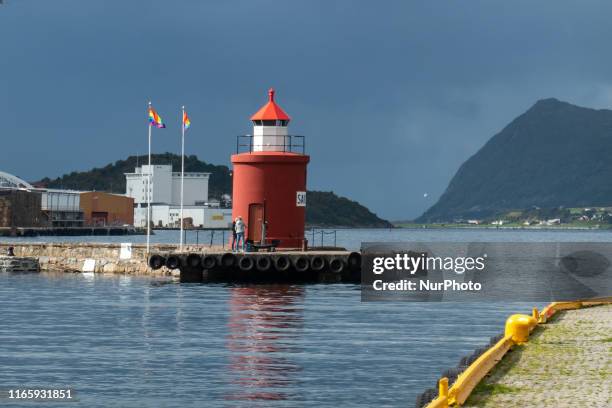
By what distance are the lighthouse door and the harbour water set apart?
4007 millimetres

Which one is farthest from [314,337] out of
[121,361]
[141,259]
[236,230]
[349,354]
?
[141,259]

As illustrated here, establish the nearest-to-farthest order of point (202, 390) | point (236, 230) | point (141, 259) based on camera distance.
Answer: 1. point (202, 390)
2. point (236, 230)
3. point (141, 259)

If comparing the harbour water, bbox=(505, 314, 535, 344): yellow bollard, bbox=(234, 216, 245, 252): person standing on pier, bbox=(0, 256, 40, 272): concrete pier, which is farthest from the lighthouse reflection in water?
bbox=(0, 256, 40, 272): concrete pier

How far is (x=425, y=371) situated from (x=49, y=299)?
25337mm

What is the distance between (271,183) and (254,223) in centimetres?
207

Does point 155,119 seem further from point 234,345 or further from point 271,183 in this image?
point 234,345

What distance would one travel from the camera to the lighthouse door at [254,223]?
5322 cm

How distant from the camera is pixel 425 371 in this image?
24469mm

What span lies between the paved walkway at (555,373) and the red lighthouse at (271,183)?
87.6ft

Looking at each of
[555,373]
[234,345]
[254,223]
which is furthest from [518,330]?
[254,223]

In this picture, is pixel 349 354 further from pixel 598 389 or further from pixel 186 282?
pixel 186 282

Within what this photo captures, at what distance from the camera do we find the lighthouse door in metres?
53.2

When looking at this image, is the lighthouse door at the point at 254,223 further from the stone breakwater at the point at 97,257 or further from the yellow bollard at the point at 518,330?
the yellow bollard at the point at 518,330

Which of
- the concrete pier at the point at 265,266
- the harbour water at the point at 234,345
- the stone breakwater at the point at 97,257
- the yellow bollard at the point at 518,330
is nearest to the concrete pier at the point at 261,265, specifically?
the concrete pier at the point at 265,266
